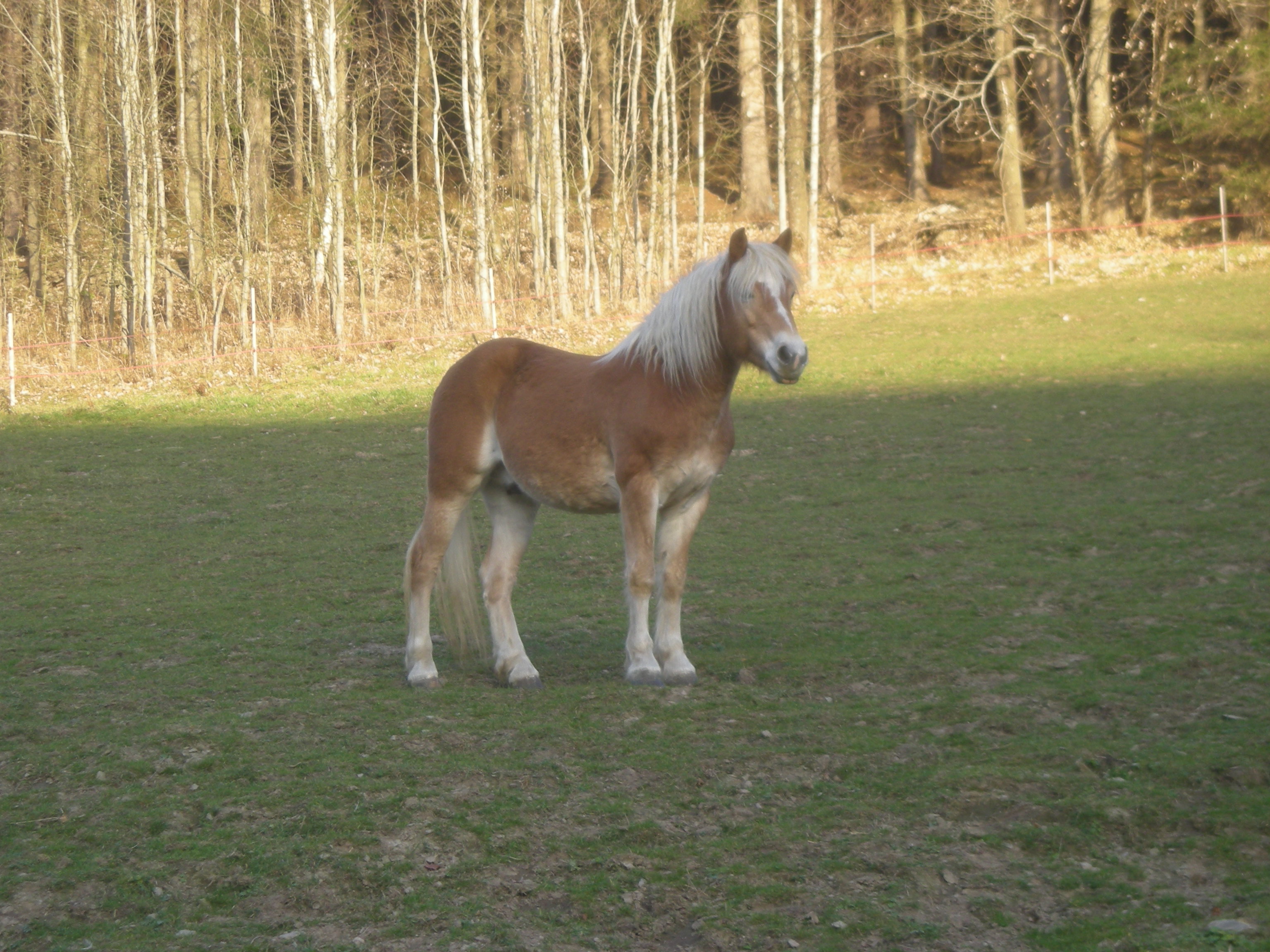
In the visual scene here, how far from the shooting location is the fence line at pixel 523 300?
2023cm

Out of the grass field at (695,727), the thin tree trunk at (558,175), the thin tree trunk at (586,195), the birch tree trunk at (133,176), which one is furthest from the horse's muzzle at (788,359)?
the thin tree trunk at (586,195)

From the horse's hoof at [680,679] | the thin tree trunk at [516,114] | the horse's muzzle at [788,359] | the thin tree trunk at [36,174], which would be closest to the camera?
the horse's muzzle at [788,359]

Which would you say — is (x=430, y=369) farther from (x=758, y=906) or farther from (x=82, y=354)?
(x=758, y=906)

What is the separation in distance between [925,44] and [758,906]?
42.1m

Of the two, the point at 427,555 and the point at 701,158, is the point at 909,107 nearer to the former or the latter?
the point at 701,158

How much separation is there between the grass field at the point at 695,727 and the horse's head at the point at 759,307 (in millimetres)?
1661

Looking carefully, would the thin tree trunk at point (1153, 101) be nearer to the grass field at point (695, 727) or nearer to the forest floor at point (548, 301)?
the forest floor at point (548, 301)

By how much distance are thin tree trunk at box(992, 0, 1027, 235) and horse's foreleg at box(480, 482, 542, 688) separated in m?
23.7

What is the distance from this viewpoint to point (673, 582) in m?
6.38

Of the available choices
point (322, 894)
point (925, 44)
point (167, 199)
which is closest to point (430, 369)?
point (322, 894)

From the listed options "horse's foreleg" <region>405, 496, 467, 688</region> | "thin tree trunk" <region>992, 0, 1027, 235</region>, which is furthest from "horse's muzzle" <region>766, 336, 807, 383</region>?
"thin tree trunk" <region>992, 0, 1027, 235</region>

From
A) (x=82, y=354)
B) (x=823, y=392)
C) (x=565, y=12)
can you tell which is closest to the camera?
(x=823, y=392)

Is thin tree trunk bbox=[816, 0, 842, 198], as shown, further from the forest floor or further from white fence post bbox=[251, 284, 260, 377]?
white fence post bbox=[251, 284, 260, 377]

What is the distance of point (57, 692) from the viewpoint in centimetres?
599
